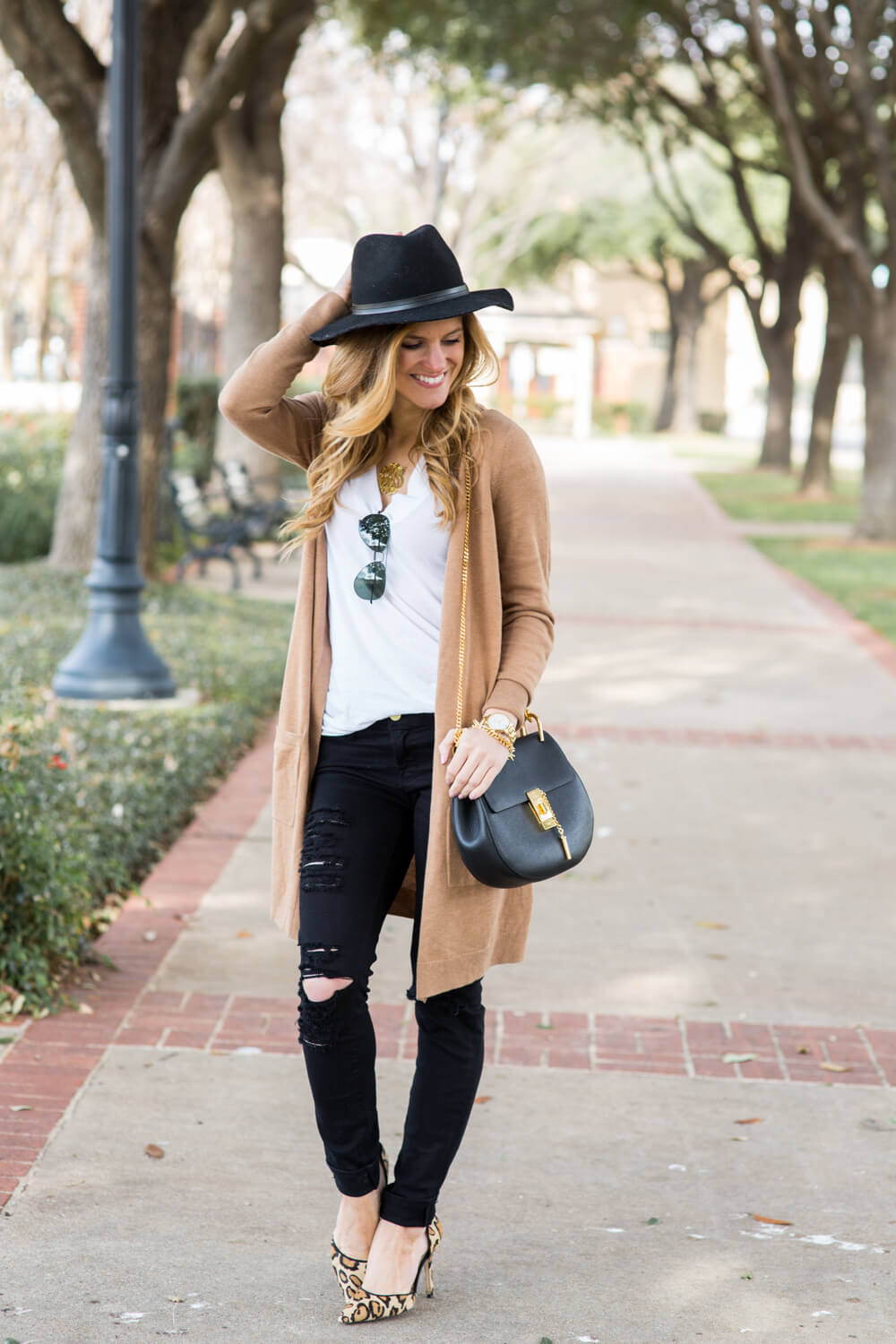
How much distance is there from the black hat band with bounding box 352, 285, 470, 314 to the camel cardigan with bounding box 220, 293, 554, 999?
0.29 ft

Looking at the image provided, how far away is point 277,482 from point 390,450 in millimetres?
13901

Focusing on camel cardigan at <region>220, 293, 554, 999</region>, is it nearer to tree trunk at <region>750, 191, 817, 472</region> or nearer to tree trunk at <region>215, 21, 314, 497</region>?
tree trunk at <region>215, 21, 314, 497</region>

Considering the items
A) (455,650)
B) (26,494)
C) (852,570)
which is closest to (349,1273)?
(455,650)

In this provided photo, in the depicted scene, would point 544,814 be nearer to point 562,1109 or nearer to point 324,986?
point 324,986

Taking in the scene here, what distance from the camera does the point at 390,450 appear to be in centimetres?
309

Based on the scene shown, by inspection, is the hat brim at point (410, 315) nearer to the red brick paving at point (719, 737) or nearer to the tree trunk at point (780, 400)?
the red brick paving at point (719, 737)

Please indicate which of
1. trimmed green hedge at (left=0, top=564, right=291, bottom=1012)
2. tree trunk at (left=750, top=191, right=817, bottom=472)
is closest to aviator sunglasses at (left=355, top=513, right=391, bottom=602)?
trimmed green hedge at (left=0, top=564, right=291, bottom=1012)

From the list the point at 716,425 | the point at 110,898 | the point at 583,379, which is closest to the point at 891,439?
the point at 110,898

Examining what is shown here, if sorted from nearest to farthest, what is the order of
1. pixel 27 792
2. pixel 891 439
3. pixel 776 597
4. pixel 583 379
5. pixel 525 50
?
1. pixel 27 792
2. pixel 776 597
3. pixel 891 439
4. pixel 525 50
5. pixel 583 379

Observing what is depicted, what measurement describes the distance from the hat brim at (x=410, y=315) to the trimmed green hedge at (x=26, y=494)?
1111 cm

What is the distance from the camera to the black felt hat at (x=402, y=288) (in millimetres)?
2898

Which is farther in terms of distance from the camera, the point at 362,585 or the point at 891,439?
the point at 891,439

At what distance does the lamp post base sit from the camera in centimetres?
820

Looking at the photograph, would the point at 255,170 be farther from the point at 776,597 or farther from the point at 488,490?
the point at 488,490
